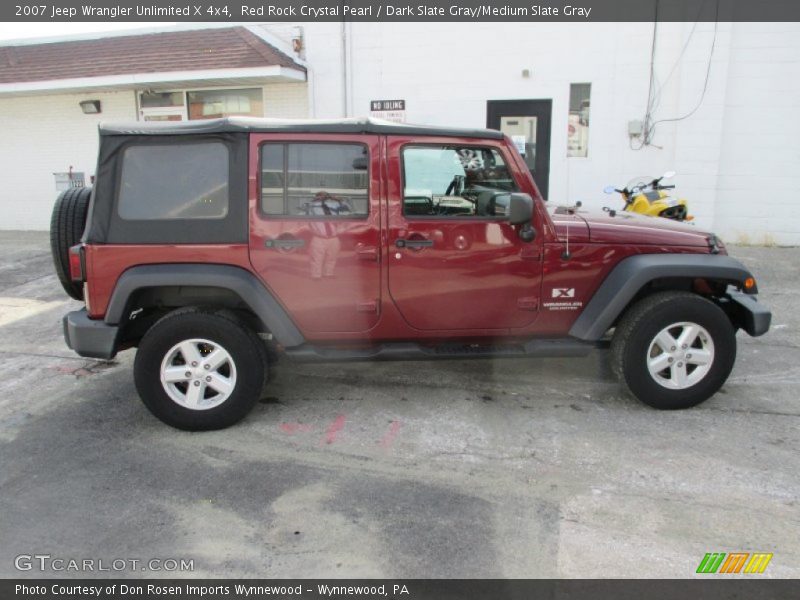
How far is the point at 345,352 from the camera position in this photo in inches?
159

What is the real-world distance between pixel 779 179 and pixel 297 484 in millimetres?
9829

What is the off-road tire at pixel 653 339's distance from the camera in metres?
3.99

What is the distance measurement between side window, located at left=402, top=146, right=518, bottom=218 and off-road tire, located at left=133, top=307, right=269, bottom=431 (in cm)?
132

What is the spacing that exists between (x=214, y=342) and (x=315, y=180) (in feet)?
3.92

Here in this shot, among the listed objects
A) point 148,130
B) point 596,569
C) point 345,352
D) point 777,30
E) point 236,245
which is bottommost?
point 596,569

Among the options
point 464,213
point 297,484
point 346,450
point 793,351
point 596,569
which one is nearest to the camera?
point 596,569

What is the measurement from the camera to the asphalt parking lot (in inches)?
109

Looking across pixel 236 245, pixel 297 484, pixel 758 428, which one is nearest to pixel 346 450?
pixel 297 484

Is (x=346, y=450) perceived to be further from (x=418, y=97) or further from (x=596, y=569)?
(x=418, y=97)

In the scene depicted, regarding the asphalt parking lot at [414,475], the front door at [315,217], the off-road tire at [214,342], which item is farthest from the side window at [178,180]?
the asphalt parking lot at [414,475]

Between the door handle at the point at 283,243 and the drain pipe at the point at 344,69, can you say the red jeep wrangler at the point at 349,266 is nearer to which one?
the door handle at the point at 283,243

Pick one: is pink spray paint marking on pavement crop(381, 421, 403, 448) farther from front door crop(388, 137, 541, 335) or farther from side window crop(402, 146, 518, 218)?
side window crop(402, 146, 518, 218)

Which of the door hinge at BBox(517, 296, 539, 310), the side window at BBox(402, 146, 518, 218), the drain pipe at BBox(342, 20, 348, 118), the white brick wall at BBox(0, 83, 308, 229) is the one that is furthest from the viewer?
the white brick wall at BBox(0, 83, 308, 229)

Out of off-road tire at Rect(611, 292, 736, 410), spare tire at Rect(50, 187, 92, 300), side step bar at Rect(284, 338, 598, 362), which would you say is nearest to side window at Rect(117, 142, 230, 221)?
spare tire at Rect(50, 187, 92, 300)
